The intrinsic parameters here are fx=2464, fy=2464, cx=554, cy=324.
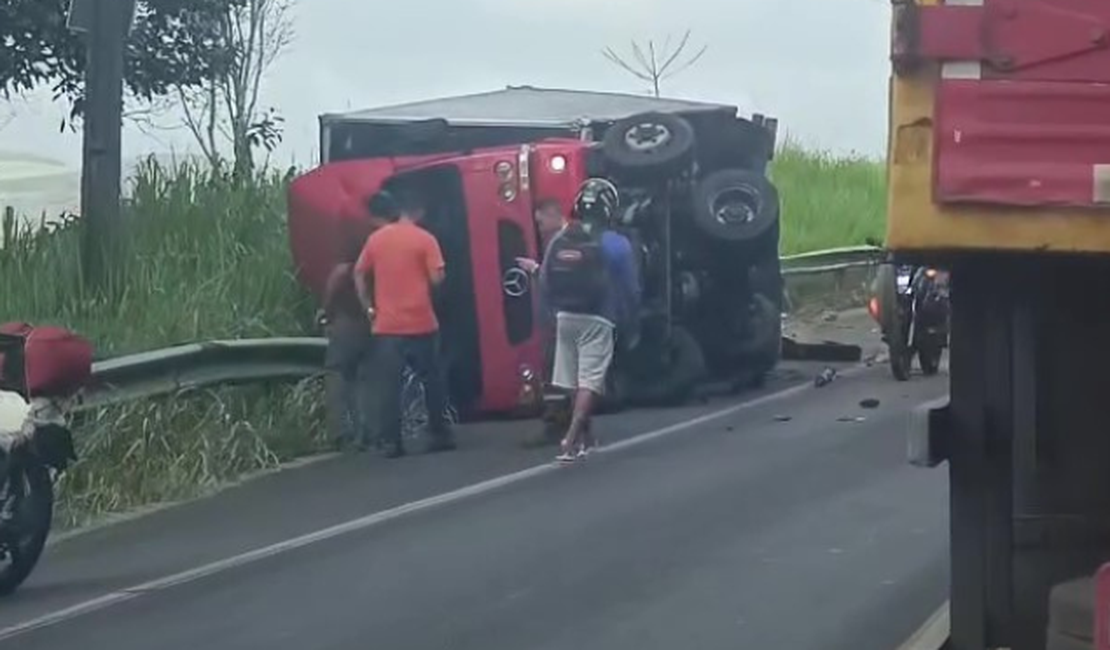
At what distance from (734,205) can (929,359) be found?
248cm

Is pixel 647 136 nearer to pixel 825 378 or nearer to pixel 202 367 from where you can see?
pixel 825 378

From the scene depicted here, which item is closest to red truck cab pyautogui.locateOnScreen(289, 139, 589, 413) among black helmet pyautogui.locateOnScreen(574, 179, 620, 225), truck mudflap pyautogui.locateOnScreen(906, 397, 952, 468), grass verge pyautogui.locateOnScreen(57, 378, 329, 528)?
black helmet pyautogui.locateOnScreen(574, 179, 620, 225)

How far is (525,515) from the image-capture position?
44.3 feet

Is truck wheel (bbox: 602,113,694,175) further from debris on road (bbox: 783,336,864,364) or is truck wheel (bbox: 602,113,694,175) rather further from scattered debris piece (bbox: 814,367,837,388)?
debris on road (bbox: 783,336,864,364)

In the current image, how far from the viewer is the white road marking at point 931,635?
26.0ft

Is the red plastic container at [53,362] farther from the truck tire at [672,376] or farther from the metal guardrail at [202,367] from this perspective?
the truck tire at [672,376]

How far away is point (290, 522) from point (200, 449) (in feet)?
6.44

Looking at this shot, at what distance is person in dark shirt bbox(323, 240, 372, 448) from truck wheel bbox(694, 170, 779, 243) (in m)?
4.10

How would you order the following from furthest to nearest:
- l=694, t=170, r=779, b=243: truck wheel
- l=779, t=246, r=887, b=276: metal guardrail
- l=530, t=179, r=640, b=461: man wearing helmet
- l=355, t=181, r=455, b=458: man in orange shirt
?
1. l=779, t=246, r=887, b=276: metal guardrail
2. l=694, t=170, r=779, b=243: truck wheel
3. l=355, t=181, r=455, b=458: man in orange shirt
4. l=530, t=179, r=640, b=461: man wearing helmet

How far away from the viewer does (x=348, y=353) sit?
17266 millimetres

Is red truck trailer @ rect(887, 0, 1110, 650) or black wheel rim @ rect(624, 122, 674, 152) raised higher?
black wheel rim @ rect(624, 122, 674, 152)

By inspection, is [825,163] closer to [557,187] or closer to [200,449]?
[557,187]

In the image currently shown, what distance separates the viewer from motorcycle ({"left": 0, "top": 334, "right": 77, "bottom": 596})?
1108 cm

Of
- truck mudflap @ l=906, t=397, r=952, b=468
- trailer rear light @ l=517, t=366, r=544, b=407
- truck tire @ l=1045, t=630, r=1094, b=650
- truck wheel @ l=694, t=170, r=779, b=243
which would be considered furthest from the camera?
Result: truck wheel @ l=694, t=170, r=779, b=243
